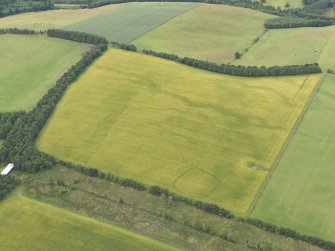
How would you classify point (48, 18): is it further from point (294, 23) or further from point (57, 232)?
point (57, 232)

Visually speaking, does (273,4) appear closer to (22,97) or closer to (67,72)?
(67,72)

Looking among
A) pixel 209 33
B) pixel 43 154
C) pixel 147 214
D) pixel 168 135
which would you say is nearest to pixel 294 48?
pixel 209 33

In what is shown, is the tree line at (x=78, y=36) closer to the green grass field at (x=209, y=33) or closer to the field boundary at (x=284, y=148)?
the green grass field at (x=209, y=33)

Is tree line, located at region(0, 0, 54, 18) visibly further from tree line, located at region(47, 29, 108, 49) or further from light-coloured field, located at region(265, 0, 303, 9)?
light-coloured field, located at region(265, 0, 303, 9)

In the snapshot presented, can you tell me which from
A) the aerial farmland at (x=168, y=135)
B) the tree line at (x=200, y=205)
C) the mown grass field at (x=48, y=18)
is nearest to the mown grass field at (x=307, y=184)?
the aerial farmland at (x=168, y=135)

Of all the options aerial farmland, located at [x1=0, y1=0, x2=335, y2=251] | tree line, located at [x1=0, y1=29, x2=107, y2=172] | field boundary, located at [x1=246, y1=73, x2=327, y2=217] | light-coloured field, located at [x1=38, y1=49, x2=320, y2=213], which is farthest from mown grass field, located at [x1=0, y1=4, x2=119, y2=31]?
field boundary, located at [x1=246, y1=73, x2=327, y2=217]
